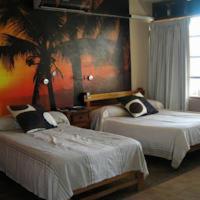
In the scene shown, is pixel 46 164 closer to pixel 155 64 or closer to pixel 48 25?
pixel 48 25

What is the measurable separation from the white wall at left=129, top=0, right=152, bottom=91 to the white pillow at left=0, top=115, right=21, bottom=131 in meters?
2.62

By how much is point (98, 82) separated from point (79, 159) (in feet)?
8.46

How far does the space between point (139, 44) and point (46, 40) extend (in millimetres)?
2076

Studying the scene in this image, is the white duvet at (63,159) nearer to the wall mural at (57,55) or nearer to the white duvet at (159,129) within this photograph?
the white duvet at (159,129)

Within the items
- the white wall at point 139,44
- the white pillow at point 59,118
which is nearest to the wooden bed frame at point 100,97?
the white wall at point 139,44

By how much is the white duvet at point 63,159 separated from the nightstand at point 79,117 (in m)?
0.77

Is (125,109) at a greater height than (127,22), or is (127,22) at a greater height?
(127,22)

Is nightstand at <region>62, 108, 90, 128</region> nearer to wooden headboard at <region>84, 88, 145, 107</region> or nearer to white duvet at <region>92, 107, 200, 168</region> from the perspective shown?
white duvet at <region>92, 107, 200, 168</region>

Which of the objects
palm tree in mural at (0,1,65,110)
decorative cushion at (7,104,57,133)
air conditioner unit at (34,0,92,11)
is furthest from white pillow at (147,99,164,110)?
decorative cushion at (7,104,57,133)

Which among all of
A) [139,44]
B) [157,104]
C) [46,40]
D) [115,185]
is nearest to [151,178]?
[115,185]

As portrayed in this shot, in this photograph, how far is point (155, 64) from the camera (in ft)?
20.0

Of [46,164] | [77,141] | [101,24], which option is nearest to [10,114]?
[77,141]

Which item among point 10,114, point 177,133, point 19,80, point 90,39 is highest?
point 90,39

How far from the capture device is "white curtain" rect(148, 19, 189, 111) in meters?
5.63
